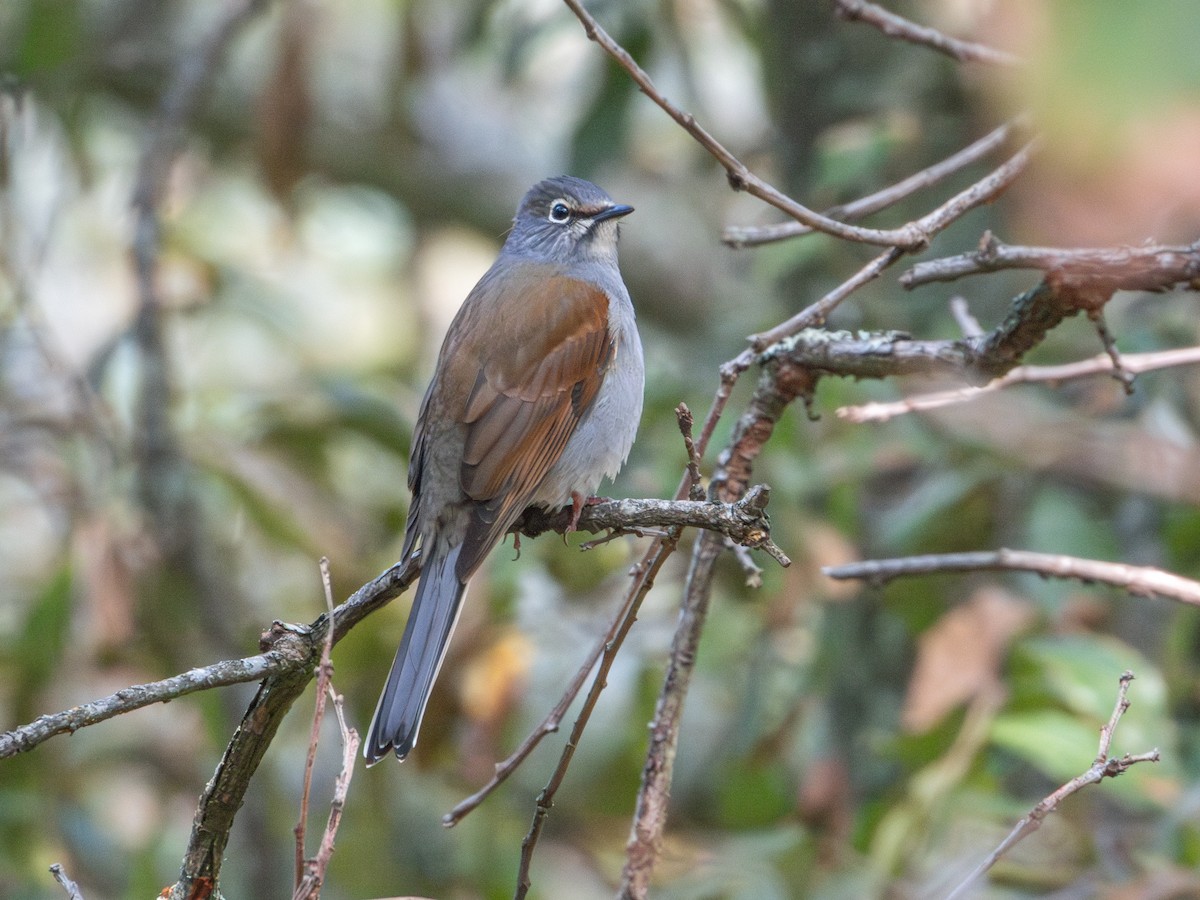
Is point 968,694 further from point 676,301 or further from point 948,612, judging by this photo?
point 676,301

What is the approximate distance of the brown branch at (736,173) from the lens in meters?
2.33

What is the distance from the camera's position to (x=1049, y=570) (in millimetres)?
2709

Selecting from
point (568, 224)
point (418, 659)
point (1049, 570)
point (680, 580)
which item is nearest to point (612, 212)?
point (568, 224)

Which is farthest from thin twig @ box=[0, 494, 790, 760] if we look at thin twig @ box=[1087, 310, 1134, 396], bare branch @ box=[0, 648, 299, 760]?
thin twig @ box=[1087, 310, 1134, 396]

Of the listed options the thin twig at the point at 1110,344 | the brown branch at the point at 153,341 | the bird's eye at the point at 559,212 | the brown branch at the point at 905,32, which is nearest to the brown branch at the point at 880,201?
the brown branch at the point at 905,32

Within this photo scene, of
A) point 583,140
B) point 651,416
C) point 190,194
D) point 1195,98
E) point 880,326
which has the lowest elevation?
point 1195,98

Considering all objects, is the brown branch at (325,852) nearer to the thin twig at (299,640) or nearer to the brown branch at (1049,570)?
the thin twig at (299,640)

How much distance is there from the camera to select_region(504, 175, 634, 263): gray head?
473cm

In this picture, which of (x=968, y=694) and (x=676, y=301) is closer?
(x=968, y=694)

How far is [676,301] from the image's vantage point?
725 centimetres

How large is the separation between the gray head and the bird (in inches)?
14.1

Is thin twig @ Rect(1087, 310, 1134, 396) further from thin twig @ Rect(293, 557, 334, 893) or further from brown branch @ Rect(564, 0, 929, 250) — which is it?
thin twig @ Rect(293, 557, 334, 893)

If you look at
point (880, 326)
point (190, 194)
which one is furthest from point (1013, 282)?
point (190, 194)

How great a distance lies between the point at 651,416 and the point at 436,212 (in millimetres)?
3233
